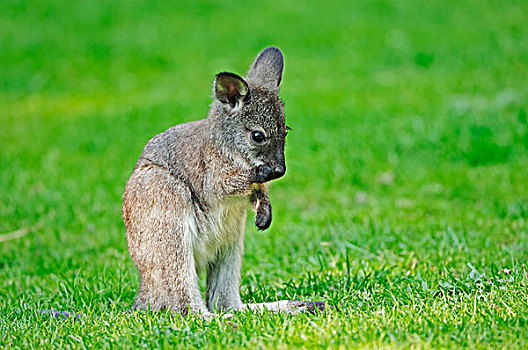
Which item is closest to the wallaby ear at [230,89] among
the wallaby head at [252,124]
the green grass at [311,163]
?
the wallaby head at [252,124]

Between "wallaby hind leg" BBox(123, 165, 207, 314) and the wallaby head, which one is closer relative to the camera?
the wallaby head

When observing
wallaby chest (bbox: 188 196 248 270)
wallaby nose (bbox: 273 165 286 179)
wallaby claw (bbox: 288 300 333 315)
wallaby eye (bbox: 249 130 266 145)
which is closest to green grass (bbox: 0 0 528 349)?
wallaby claw (bbox: 288 300 333 315)

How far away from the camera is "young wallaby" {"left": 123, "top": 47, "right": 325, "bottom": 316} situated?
13.9 feet

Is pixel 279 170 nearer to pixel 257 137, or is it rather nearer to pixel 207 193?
pixel 257 137

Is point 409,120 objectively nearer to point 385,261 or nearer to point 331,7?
point 385,261

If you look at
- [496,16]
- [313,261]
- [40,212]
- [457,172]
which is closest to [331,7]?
[496,16]

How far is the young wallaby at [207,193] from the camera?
424 centimetres

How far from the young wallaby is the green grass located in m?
0.26

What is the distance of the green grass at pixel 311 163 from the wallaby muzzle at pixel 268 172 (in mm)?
871

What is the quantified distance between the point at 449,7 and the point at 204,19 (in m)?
6.34

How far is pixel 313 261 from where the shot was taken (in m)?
5.50

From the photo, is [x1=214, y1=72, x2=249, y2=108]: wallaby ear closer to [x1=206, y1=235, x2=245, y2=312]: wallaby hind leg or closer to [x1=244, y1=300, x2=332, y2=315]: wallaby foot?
[x1=206, y1=235, x2=245, y2=312]: wallaby hind leg

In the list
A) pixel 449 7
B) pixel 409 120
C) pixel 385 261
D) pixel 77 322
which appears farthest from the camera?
pixel 449 7

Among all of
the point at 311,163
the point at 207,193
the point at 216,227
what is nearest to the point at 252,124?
the point at 207,193
